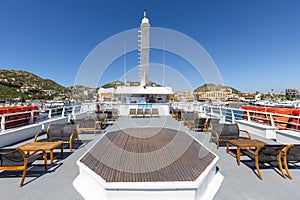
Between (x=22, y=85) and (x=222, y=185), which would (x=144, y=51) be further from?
(x=22, y=85)

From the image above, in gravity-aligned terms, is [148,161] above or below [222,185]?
above

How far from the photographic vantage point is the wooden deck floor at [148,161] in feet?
5.75

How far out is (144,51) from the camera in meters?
15.0

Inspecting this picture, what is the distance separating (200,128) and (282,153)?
2.87 m

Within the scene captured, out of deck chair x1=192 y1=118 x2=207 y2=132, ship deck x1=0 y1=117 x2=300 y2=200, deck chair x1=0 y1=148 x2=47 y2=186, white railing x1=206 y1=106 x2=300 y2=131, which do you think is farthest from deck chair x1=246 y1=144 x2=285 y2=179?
deck chair x1=0 y1=148 x2=47 y2=186

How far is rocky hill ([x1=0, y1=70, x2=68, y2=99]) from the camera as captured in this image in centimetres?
3219

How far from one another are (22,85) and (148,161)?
48.4 metres

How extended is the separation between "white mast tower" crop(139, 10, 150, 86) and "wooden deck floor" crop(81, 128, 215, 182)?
12.6m

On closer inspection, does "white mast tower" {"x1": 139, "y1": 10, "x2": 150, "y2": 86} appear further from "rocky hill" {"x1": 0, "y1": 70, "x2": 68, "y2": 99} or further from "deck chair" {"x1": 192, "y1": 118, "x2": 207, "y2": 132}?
"rocky hill" {"x1": 0, "y1": 70, "x2": 68, "y2": 99}

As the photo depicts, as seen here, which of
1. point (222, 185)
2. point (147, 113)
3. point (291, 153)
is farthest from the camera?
point (147, 113)

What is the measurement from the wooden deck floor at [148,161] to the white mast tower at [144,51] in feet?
41.5

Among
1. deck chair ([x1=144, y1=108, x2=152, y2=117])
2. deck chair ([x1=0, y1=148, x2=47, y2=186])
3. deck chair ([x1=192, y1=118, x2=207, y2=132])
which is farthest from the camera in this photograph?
deck chair ([x1=144, y1=108, x2=152, y2=117])

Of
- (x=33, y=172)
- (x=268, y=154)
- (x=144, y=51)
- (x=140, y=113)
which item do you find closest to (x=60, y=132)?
(x=33, y=172)

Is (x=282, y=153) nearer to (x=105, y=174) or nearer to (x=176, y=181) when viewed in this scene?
(x=176, y=181)
